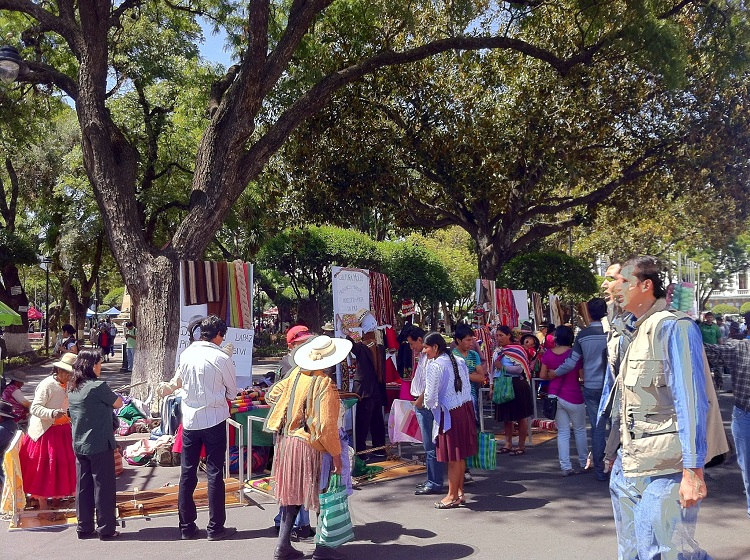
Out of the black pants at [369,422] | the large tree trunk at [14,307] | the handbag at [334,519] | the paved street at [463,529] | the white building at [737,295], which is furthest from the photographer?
the white building at [737,295]

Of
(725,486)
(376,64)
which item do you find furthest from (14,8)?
(725,486)

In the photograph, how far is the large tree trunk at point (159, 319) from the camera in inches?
446

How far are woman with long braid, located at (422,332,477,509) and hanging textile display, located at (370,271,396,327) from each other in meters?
5.29

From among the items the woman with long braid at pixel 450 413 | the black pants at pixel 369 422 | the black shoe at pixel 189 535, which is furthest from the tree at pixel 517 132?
the black shoe at pixel 189 535

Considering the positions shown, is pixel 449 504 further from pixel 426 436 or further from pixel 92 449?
pixel 92 449

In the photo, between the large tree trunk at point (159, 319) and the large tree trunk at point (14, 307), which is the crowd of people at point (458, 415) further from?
the large tree trunk at point (14, 307)

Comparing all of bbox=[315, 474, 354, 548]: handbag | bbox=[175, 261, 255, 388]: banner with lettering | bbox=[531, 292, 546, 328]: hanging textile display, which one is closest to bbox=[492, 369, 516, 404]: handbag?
bbox=[175, 261, 255, 388]: banner with lettering

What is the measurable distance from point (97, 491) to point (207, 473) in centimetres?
95

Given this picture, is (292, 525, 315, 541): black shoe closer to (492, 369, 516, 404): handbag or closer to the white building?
(492, 369, 516, 404): handbag

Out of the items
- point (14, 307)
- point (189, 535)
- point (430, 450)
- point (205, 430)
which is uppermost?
point (14, 307)

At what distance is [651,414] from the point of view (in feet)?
11.0

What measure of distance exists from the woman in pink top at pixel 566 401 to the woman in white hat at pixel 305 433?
355cm

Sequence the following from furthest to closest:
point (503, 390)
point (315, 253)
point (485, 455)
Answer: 1. point (315, 253)
2. point (503, 390)
3. point (485, 455)

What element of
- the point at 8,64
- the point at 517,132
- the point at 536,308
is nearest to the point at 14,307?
the point at 536,308
